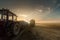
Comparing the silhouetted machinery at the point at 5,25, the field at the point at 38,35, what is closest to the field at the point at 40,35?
the field at the point at 38,35

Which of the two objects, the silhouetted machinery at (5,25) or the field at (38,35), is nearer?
the silhouetted machinery at (5,25)

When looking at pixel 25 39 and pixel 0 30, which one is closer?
pixel 0 30

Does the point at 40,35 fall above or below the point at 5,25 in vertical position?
below

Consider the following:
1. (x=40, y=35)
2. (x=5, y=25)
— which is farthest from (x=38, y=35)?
(x=5, y=25)

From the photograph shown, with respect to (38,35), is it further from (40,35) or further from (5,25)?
(5,25)

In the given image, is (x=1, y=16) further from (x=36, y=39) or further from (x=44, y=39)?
A: (x=44, y=39)

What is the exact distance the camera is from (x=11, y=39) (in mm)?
9961

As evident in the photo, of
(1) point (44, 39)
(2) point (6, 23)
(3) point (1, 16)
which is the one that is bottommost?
(1) point (44, 39)

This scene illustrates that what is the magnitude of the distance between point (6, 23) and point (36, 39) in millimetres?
3231

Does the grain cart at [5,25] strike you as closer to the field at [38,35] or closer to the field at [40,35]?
the field at [38,35]

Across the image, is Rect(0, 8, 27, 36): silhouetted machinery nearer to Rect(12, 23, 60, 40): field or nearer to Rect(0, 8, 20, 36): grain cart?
Rect(0, 8, 20, 36): grain cart

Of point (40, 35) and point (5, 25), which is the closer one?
point (5, 25)

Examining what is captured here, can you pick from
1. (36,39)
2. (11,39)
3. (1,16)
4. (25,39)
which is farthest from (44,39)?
(1,16)

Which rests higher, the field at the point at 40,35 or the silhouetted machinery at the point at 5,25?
the silhouetted machinery at the point at 5,25
